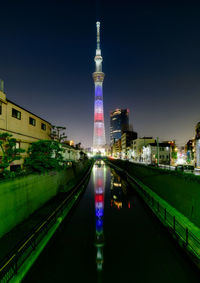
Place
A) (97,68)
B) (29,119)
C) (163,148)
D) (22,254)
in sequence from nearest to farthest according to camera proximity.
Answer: (22,254), (29,119), (163,148), (97,68)

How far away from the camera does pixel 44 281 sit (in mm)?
8141

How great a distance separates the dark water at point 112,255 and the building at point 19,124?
11.1 meters

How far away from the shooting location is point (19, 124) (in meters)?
19.5

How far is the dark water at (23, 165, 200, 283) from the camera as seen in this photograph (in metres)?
8.57

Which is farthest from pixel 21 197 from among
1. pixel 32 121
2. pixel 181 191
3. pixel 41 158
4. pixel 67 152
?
pixel 67 152

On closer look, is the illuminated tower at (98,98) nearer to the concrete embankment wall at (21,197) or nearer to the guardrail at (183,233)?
the concrete embankment wall at (21,197)

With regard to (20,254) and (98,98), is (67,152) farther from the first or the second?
(98,98)

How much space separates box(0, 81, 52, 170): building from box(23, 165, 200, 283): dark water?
11115 mm

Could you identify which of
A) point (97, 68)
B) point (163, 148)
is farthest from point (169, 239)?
point (97, 68)

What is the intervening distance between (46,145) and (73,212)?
852 cm

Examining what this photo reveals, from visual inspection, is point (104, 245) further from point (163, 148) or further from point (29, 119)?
point (163, 148)

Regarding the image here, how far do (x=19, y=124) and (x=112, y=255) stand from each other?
17364 millimetres

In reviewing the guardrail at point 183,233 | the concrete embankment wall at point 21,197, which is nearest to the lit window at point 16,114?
the concrete embankment wall at point 21,197

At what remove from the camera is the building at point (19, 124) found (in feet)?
54.4
